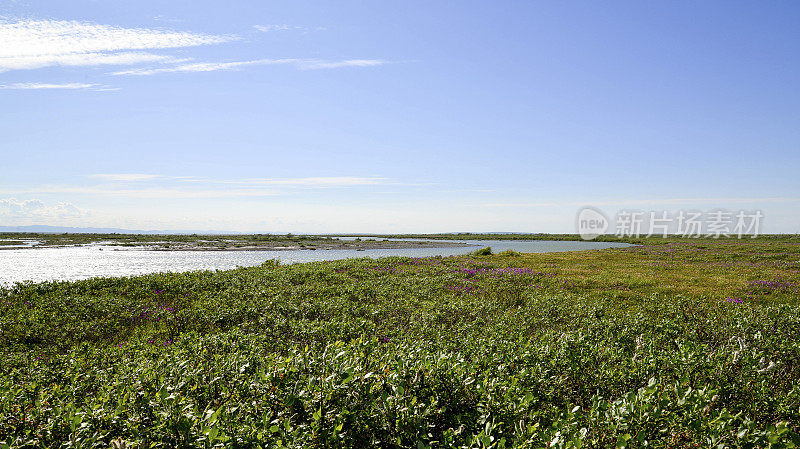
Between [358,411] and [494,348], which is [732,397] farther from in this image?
[358,411]

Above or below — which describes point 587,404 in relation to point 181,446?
below

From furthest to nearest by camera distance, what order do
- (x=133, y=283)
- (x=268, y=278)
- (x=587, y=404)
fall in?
(x=268, y=278) → (x=133, y=283) → (x=587, y=404)

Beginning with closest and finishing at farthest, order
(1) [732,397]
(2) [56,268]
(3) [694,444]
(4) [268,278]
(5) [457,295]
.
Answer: (3) [694,444] → (1) [732,397] → (5) [457,295] → (4) [268,278] → (2) [56,268]

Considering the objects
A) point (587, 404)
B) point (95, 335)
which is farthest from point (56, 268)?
point (587, 404)

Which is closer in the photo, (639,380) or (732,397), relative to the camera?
(732,397)

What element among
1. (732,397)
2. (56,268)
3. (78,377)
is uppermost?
(732,397)

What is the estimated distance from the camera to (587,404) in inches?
228

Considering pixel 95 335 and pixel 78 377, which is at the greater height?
pixel 78 377

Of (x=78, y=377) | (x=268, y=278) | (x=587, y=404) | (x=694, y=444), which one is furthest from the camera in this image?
(x=268, y=278)

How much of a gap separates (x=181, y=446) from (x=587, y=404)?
5806 millimetres

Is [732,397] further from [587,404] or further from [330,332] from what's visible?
[330,332]

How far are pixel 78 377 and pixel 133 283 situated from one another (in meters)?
16.9

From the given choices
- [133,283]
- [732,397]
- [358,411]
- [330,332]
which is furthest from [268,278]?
[732,397]

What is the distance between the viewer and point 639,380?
5906mm
